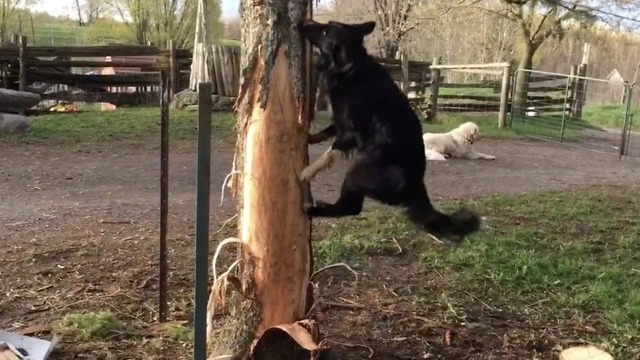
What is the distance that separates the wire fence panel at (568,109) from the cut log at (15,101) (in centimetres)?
1119

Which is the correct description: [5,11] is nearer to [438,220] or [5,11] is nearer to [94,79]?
[94,79]

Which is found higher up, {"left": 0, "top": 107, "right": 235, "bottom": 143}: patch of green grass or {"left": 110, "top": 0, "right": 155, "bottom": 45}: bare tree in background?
{"left": 110, "top": 0, "right": 155, "bottom": 45}: bare tree in background

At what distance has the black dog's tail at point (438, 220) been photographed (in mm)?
3326

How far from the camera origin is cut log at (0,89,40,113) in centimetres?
1207

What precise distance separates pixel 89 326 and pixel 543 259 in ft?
11.6

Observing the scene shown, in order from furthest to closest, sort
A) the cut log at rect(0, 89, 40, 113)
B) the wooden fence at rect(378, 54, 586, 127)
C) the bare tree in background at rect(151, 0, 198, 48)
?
1. the bare tree in background at rect(151, 0, 198, 48)
2. the wooden fence at rect(378, 54, 586, 127)
3. the cut log at rect(0, 89, 40, 113)

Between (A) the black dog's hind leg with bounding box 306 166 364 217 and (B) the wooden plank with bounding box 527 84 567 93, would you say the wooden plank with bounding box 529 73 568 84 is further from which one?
(A) the black dog's hind leg with bounding box 306 166 364 217

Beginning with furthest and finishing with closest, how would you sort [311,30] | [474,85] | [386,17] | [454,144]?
[386,17], [474,85], [454,144], [311,30]

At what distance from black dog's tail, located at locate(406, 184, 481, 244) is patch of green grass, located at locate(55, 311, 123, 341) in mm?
1859

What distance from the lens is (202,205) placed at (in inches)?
99.4

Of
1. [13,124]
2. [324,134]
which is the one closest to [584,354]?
[324,134]

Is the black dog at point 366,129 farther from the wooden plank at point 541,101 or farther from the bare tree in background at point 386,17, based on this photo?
the bare tree in background at point 386,17

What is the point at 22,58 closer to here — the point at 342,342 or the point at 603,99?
the point at 342,342

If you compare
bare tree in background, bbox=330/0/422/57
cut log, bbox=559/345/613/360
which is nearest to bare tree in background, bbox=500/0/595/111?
bare tree in background, bbox=330/0/422/57
